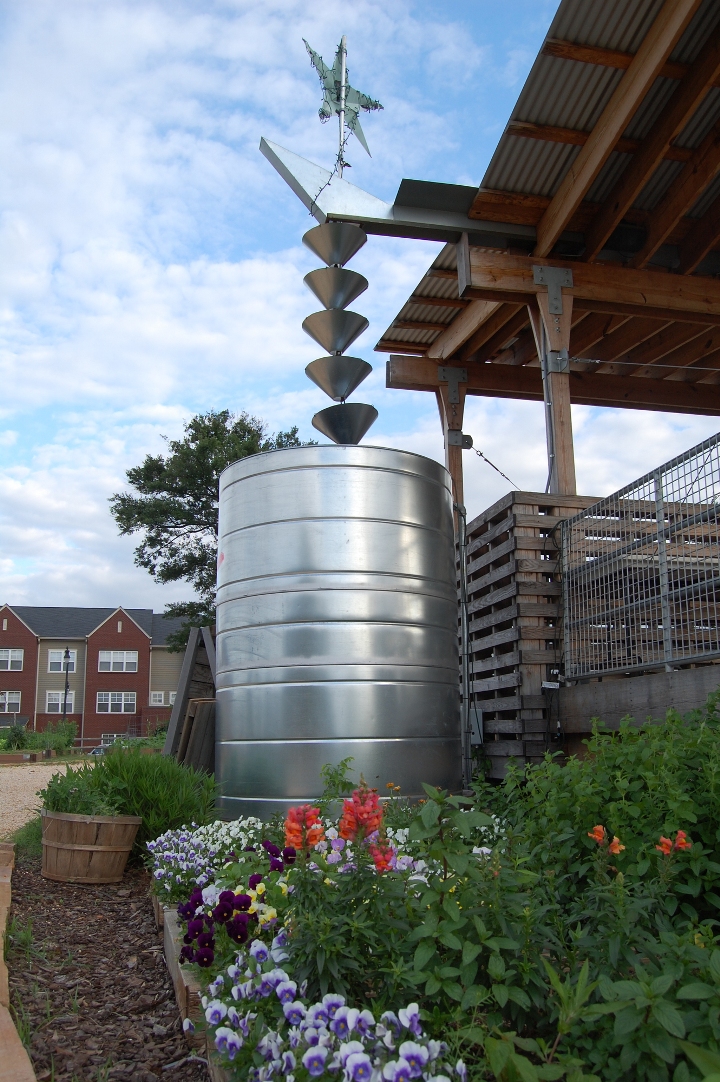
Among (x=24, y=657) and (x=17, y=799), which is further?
(x=24, y=657)

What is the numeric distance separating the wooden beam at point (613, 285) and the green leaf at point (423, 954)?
19.6 ft

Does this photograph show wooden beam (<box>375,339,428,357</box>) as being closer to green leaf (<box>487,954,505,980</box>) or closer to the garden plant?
the garden plant

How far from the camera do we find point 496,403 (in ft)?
35.4

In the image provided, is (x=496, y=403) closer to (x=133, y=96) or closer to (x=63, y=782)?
(x=133, y=96)

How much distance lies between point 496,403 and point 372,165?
14.1 ft

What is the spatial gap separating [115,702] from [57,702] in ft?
9.92

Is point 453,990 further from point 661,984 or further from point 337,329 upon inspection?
point 337,329

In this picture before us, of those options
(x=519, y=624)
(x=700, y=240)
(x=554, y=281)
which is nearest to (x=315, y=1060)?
(x=519, y=624)

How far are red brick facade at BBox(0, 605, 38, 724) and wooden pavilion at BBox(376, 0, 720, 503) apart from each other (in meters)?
38.9

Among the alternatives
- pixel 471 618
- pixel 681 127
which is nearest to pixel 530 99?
pixel 681 127

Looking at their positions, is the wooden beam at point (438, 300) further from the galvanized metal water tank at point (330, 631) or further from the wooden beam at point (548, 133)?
the galvanized metal water tank at point (330, 631)

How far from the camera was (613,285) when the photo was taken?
7.31 m

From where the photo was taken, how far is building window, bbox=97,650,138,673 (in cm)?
4384

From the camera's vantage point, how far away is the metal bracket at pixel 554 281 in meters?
7.08
